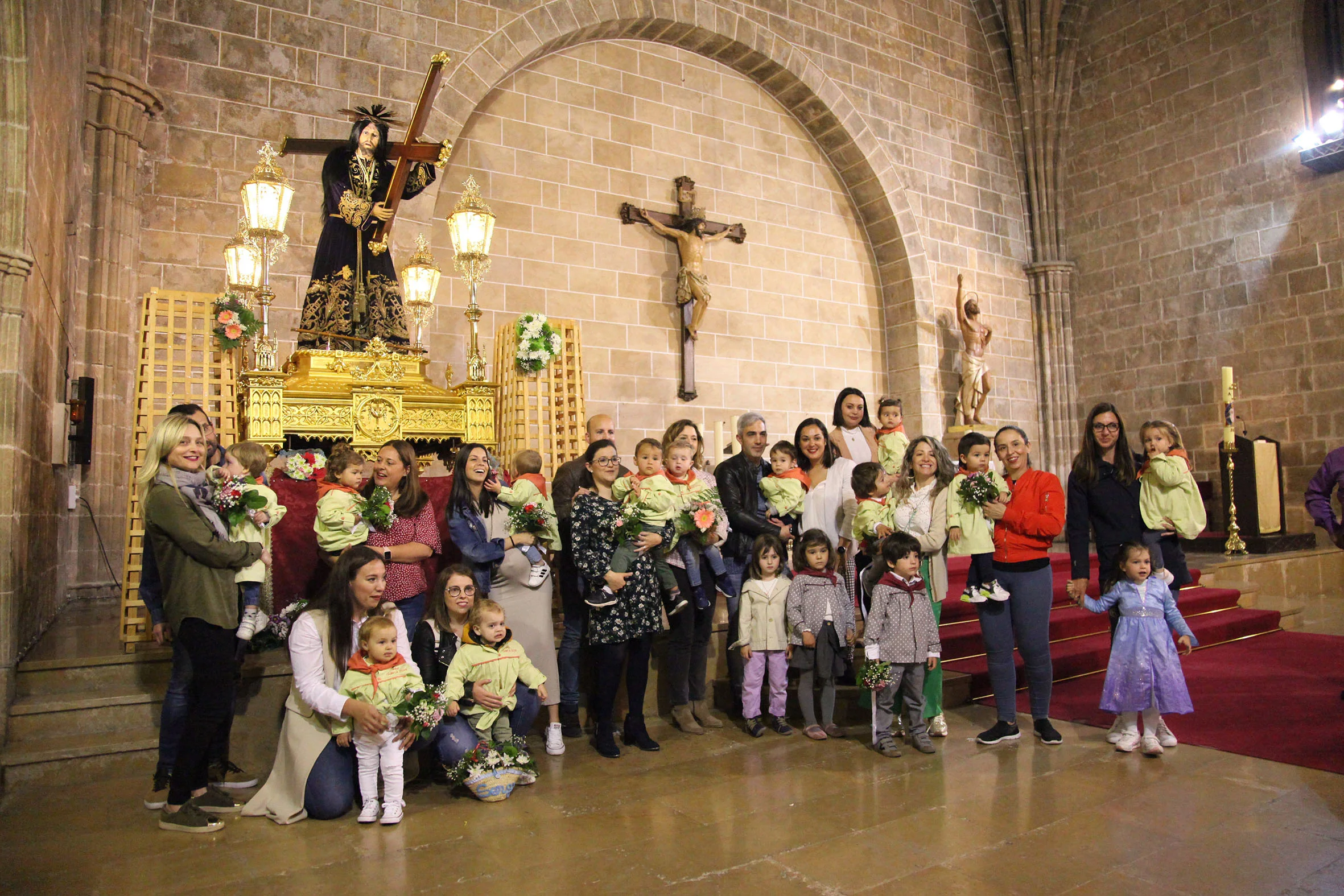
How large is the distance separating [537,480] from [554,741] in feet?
4.37

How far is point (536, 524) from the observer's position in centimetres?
437

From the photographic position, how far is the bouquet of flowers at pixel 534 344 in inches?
239

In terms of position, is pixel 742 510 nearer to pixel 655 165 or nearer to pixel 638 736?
pixel 638 736

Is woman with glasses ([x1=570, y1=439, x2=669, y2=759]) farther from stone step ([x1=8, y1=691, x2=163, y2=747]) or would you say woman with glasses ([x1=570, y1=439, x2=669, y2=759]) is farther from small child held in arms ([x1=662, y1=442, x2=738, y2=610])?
stone step ([x1=8, y1=691, x2=163, y2=747])

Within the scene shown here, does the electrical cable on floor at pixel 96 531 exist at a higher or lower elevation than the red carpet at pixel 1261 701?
higher

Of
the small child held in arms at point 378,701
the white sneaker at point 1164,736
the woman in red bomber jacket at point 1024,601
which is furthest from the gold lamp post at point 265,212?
the white sneaker at point 1164,736

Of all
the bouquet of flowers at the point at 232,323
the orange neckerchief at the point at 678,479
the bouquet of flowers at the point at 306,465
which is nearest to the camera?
the orange neckerchief at the point at 678,479

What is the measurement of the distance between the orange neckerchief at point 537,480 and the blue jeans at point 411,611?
0.75 meters

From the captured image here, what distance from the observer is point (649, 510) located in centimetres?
442

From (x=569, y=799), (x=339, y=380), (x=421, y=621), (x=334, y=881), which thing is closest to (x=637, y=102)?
(x=339, y=380)

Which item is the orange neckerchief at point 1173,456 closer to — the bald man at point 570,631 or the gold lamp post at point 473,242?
the bald man at point 570,631

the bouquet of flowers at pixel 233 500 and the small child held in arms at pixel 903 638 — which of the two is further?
the small child held in arms at pixel 903 638

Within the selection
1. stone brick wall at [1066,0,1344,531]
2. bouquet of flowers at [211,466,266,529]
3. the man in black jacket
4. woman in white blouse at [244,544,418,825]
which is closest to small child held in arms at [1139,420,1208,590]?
the man in black jacket

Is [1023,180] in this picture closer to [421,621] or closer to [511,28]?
[511,28]
